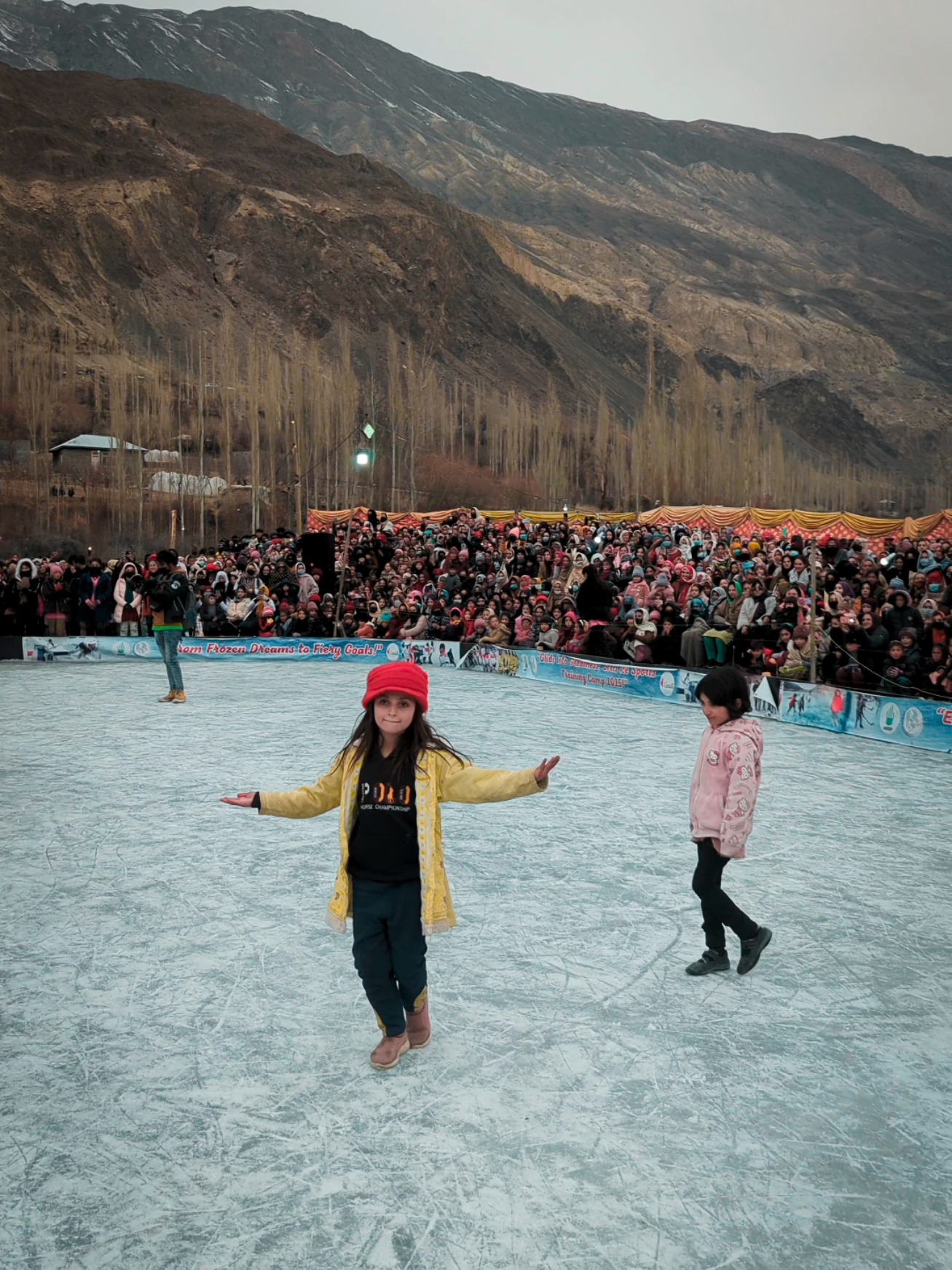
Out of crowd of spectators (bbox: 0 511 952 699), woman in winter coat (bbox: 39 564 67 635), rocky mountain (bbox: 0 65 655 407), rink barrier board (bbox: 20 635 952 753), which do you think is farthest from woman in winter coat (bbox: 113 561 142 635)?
rocky mountain (bbox: 0 65 655 407)

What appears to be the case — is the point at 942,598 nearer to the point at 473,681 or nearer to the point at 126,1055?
the point at 473,681

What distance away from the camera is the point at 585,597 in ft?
55.8

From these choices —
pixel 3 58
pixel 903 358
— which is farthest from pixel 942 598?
pixel 3 58

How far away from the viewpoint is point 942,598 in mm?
12859

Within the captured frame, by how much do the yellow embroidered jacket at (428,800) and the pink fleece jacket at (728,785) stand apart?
4.05 ft

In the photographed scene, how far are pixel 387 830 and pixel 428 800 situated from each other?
0.18 metres

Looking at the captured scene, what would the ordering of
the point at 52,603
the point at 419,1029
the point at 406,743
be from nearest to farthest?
the point at 406,743 < the point at 419,1029 < the point at 52,603

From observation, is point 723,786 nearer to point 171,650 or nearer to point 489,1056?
point 489,1056

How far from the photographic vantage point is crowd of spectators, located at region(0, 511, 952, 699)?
12.8 meters

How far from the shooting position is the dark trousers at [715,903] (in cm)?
478

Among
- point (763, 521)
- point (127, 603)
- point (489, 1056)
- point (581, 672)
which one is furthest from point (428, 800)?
point (763, 521)

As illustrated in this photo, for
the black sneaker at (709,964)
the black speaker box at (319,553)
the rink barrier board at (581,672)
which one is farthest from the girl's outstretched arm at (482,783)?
the black speaker box at (319,553)

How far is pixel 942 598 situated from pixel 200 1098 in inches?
447

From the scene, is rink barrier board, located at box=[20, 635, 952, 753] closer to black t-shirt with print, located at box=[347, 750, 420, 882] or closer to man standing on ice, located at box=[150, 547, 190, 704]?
man standing on ice, located at box=[150, 547, 190, 704]
